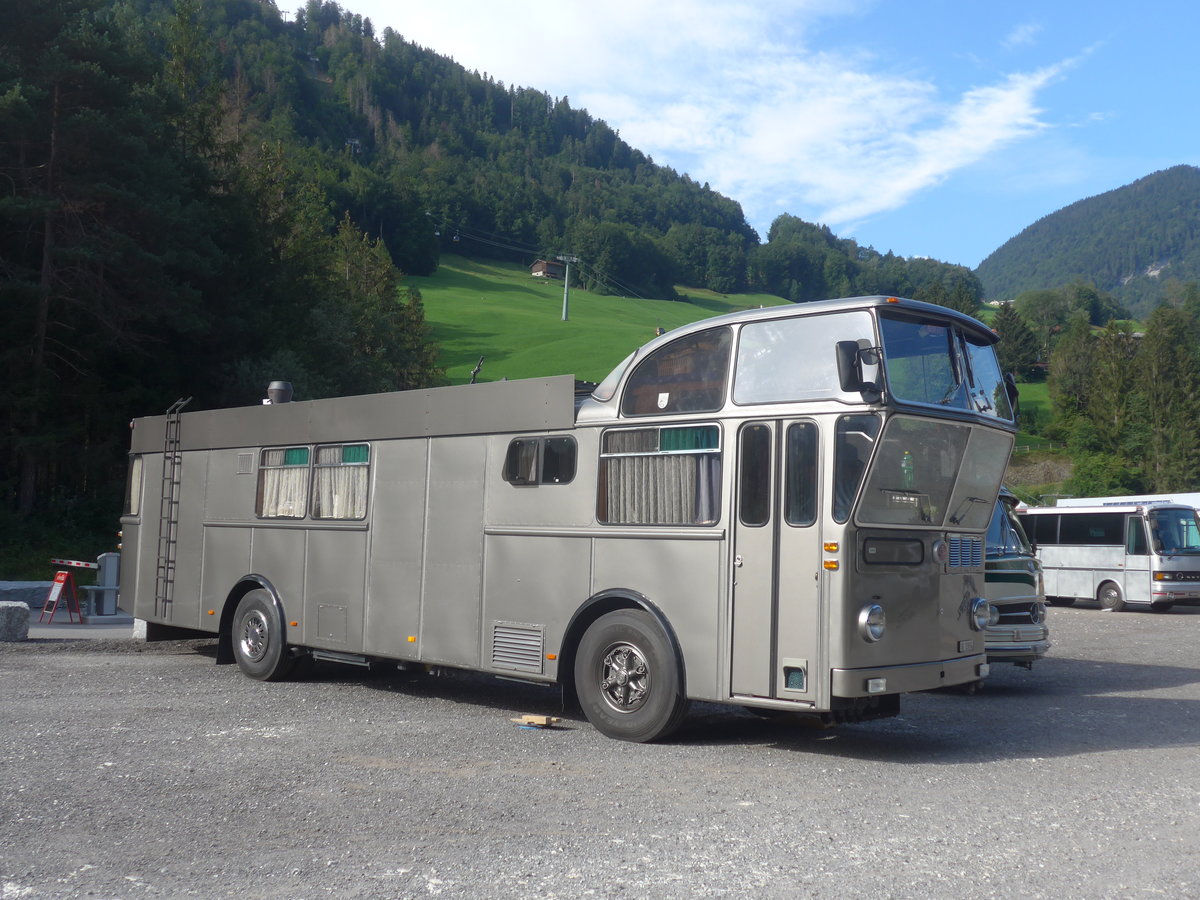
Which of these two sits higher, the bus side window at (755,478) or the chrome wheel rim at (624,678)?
the bus side window at (755,478)

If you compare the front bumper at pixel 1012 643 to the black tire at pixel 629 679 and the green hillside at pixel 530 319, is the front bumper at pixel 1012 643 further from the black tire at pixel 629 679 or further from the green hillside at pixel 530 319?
the green hillside at pixel 530 319

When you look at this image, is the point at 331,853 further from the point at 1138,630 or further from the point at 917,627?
the point at 1138,630

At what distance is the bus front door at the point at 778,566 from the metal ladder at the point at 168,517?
27.7 ft

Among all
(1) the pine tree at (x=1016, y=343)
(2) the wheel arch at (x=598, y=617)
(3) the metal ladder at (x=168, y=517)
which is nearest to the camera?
(2) the wheel arch at (x=598, y=617)

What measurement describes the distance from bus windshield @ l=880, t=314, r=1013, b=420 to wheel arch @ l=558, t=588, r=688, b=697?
250 centimetres

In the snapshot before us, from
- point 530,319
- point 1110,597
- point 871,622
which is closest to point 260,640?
point 871,622

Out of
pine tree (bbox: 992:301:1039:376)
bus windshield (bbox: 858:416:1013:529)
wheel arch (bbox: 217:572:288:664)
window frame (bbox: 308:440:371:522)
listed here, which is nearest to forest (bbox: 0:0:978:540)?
wheel arch (bbox: 217:572:288:664)

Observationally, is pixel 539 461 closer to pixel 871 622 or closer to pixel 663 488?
pixel 663 488

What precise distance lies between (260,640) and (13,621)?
5.57 m

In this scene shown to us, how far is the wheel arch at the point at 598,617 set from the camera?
8203 mm

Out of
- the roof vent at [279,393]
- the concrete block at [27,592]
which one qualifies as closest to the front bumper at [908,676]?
the roof vent at [279,393]

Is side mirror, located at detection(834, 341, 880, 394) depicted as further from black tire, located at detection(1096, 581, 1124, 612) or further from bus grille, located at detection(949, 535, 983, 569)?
black tire, located at detection(1096, 581, 1124, 612)

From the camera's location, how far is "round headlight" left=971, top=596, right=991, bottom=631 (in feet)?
28.8

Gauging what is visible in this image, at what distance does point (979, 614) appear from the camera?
881cm
